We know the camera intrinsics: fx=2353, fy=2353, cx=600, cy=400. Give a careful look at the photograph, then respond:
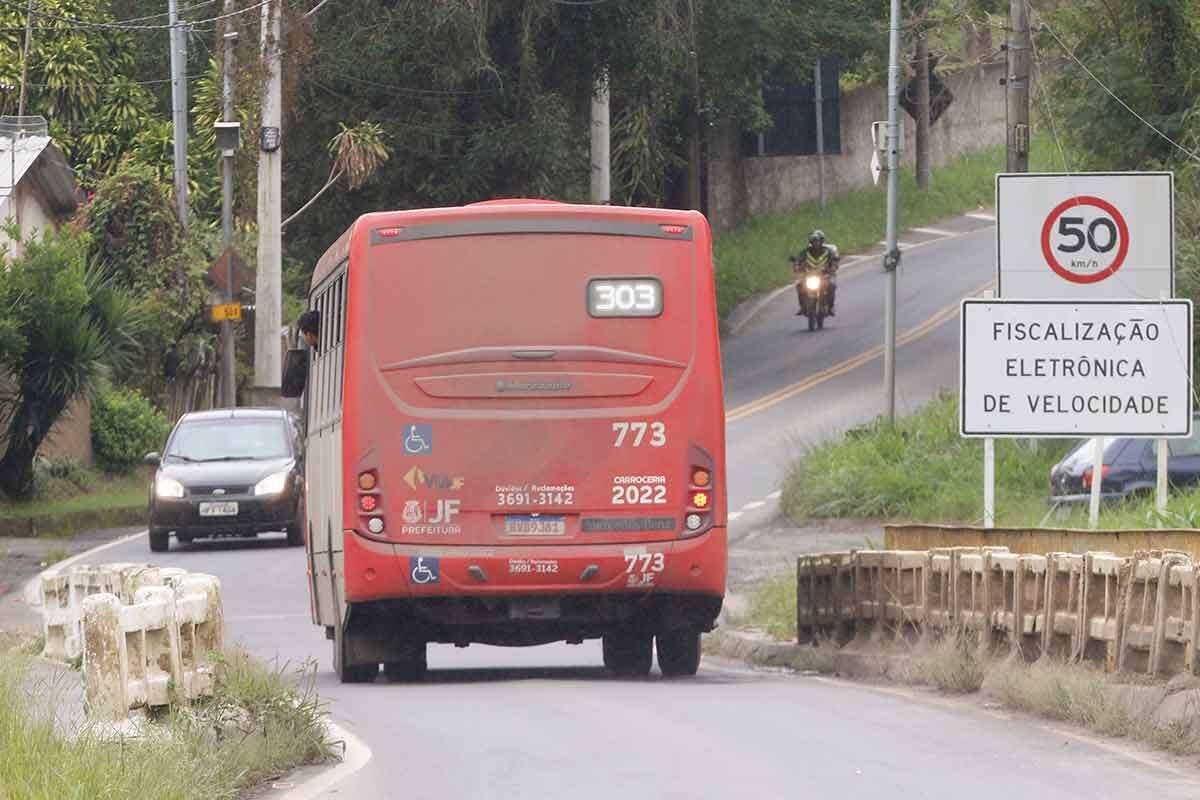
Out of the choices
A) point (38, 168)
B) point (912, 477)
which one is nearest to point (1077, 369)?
point (912, 477)

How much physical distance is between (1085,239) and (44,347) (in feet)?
62.1

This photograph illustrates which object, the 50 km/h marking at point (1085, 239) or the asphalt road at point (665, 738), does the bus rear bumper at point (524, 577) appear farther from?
the 50 km/h marking at point (1085, 239)

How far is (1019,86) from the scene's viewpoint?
105ft

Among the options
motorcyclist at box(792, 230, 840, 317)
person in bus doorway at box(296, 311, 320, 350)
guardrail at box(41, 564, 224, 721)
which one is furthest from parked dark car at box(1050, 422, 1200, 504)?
motorcyclist at box(792, 230, 840, 317)

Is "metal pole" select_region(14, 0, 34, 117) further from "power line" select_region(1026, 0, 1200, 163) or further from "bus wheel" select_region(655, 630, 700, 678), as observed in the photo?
"bus wheel" select_region(655, 630, 700, 678)

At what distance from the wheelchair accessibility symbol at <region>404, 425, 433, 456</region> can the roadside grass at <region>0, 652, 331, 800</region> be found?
9.76 feet

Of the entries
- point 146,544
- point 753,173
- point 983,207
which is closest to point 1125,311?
point 146,544

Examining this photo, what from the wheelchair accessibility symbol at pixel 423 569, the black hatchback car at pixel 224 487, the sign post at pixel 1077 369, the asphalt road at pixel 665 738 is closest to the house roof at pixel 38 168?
the black hatchback car at pixel 224 487

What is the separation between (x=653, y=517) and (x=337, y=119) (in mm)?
32816

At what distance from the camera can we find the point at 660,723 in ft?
40.3

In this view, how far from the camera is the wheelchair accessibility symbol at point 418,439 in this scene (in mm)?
14898

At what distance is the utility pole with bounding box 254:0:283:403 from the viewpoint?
40625mm

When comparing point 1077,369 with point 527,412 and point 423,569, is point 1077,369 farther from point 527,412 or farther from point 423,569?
point 423,569

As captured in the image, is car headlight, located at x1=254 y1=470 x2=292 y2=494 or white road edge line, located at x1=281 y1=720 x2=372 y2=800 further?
car headlight, located at x1=254 y1=470 x2=292 y2=494
